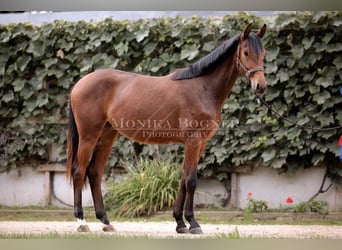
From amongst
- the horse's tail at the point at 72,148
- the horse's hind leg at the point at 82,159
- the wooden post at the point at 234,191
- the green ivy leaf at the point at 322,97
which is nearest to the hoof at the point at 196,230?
the horse's hind leg at the point at 82,159

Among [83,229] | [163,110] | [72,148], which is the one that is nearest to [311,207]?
[163,110]

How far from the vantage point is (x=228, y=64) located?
490cm

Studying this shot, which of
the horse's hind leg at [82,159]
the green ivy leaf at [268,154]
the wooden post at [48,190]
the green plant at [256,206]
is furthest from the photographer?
the wooden post at [48,190]

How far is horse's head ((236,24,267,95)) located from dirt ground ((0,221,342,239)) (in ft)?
3.55

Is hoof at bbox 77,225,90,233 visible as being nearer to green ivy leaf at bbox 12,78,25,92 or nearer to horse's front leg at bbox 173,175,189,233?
horse's front leg at bbox 173,175,189,233

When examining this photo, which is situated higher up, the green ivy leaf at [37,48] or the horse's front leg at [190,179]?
the green ivy leaf at [37,48]

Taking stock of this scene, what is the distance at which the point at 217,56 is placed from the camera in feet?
16.0

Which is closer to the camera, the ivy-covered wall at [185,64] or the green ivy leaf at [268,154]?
the ivy-covered wall at [185,64]

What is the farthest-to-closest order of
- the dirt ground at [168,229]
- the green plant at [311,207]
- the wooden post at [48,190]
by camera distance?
the wooden post at [48,190], the green plant at [311,207], the dirt ground at [168,229]

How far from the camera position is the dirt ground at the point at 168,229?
15.6 ft

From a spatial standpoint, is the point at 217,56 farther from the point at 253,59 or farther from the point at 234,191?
the point at 234,191

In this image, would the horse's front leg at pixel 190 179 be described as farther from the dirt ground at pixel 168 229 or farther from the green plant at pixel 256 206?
the green plant at pixel 256 206

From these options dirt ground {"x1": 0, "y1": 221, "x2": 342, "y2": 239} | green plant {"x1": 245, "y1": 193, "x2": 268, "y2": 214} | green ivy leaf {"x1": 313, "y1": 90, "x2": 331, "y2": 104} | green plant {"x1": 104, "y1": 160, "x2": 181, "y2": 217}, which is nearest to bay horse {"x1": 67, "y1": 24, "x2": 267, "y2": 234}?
dirt ground {"x1": 0, "y1": 221, "x2": 342, "y2": 239}

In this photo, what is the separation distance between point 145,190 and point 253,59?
1841 millimetres
